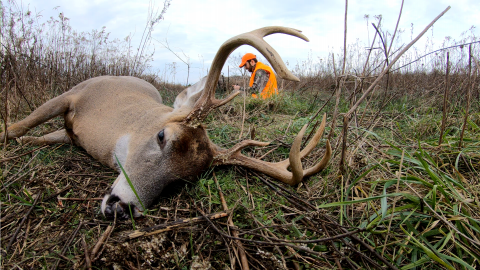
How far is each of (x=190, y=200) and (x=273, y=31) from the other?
5.27 ft

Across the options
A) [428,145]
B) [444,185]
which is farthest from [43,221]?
[428,145]

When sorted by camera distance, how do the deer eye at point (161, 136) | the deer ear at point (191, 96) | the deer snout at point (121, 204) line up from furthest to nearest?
the deer ear at point (191, 96)
the deer eye at point (161, 136)
the deer snout at point (121, 204)

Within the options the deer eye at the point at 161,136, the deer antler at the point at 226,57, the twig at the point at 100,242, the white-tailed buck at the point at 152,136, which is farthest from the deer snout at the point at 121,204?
the deer antler at the point at 226,57

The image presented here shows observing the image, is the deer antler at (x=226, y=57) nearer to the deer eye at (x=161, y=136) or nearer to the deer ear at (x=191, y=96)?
the deer ear at (x=191, y=96)

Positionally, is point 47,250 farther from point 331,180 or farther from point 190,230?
point 331,180

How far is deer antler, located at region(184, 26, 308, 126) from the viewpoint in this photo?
1.98 m

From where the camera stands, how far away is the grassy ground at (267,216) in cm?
184

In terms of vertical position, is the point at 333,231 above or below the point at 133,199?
below

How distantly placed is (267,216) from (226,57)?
148cm

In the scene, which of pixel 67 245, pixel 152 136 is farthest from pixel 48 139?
pixel 67 245

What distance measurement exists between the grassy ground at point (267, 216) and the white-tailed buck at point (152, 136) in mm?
150

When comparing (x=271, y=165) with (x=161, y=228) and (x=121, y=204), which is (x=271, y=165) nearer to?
(x=161, y=228)

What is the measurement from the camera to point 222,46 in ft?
8.51

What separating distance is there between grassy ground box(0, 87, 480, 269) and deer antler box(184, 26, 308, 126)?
0.59 metres
